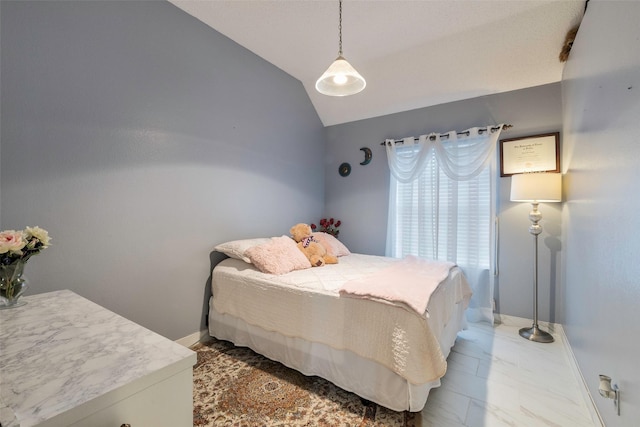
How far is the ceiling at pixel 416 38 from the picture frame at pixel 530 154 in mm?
565

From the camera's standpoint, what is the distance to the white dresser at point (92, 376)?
0.59 metres

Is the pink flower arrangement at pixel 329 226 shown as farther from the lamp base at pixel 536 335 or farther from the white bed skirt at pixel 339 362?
the lamp base at pixel 536 335

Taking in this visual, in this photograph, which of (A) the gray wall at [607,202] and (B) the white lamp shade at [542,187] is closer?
(A) the gray wall at [607,202]

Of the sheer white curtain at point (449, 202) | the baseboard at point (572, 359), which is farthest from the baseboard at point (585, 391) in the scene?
the sheer white curtain at point (449, 202)

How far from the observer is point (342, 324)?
5.59 feet

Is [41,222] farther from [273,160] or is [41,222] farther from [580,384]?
[580,384]

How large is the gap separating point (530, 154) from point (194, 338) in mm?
3776

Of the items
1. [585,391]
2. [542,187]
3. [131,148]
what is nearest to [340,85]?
[131,148]

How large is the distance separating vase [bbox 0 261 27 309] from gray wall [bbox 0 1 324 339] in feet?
1.36

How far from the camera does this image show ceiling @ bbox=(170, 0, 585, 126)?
216cm

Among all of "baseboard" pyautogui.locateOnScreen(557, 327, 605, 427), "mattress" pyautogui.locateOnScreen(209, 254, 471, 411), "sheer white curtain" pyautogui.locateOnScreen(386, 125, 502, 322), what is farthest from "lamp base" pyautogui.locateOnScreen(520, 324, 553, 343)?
"mattress" pyautogui.locateOnScreen(209, 254, 471, 411)

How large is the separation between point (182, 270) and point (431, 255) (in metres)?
2.70

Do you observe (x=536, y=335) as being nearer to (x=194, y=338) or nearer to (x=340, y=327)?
(x=340, y=327)

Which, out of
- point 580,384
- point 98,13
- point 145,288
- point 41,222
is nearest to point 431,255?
point 580,384
